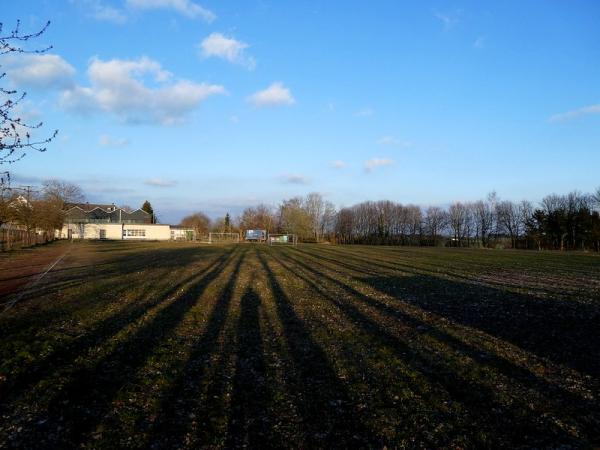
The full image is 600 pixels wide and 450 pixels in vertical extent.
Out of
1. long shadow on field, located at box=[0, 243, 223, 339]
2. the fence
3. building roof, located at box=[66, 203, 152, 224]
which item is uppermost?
building roof, located at box=[66, 203, 152, 224]

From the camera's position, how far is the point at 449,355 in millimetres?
8844

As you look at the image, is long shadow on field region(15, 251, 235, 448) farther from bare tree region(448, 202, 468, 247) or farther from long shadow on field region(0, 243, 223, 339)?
bare tree region(448, 202, 468, 247)

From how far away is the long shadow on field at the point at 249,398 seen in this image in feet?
17.3

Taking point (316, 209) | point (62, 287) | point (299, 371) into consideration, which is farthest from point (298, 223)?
point (299, 371)

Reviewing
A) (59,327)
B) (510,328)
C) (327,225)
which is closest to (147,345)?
(59,327)

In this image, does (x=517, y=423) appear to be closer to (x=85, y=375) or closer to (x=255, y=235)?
(x=85, y=375)

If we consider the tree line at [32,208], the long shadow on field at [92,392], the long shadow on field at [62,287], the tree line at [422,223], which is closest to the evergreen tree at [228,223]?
the tree line at [422,223]

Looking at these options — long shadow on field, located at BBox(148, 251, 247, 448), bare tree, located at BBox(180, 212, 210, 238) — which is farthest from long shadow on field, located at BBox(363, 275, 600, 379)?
bare tree, located at BBox(180, 212, 210, 238)

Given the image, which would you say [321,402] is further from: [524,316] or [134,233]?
[134,233]

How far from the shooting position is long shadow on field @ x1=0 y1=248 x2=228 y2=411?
688 centimetres

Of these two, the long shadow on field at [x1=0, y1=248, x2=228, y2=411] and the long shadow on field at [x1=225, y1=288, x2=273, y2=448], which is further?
the long shadow on field at [x1=0, y1=248, x2=228, y2=411]

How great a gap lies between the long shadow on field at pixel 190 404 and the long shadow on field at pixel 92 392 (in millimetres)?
874

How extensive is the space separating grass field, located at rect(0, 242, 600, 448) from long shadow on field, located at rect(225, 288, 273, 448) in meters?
0.03

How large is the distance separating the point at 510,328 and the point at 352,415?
279 inches
